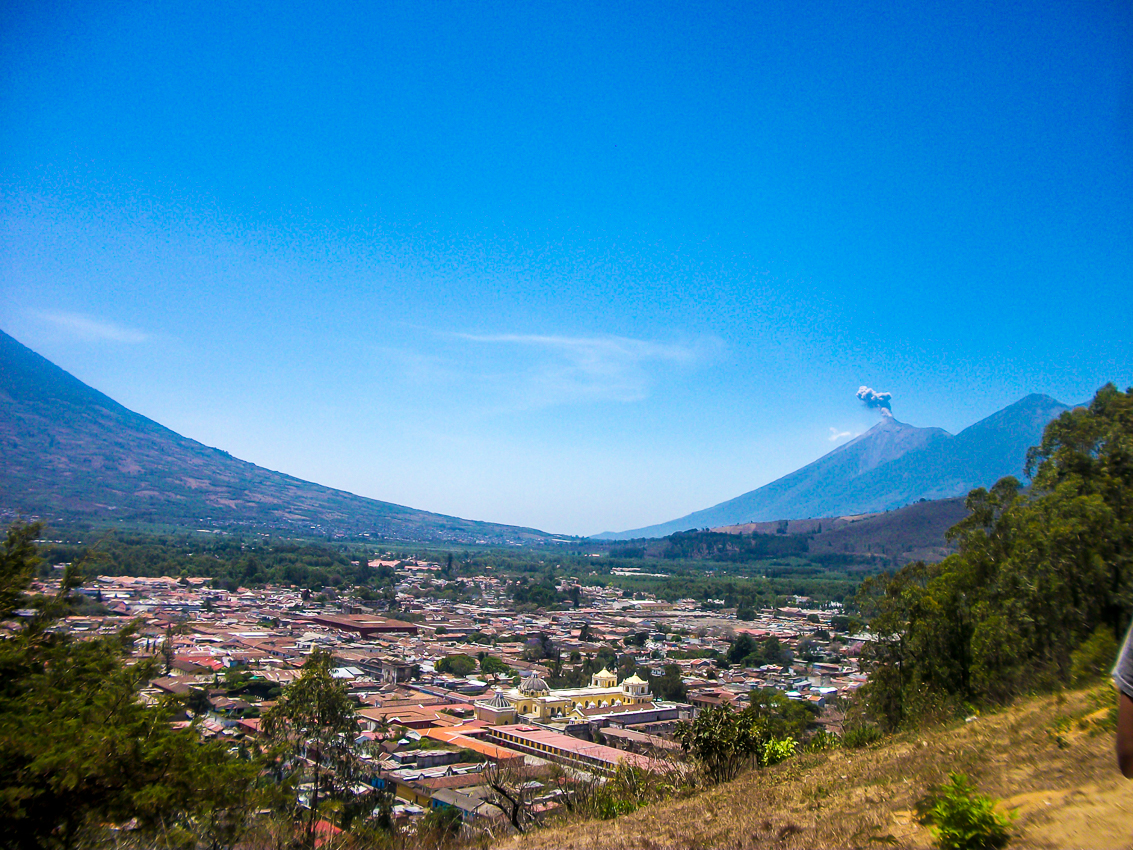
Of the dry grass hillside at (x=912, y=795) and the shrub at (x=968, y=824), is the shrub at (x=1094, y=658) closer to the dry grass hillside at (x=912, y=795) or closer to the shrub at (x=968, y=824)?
the dry grass hillside at (x=912, y=795)

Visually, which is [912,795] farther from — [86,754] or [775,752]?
[86,754]

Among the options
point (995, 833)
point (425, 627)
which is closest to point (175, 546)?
point (425, 627)

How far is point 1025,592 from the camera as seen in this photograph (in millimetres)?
10398

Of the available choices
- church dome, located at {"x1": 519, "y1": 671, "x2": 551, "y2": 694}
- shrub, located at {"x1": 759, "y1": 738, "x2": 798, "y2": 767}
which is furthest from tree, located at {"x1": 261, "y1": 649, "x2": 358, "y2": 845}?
church dome, located at {"x1": 519, "y1": 671, "x2": 551, "y2": 694}

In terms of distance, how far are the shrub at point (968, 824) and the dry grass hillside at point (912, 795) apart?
0.08 meters

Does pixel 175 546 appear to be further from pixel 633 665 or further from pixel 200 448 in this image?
pixel 200 448

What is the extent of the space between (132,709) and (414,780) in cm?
943

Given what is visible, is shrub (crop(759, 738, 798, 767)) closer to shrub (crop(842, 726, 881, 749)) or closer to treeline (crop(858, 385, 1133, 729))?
shrub (crop(842, 726, 881, 749))

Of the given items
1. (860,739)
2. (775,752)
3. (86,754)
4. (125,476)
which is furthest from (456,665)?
(125,476)

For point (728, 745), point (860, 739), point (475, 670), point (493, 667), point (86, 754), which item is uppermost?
point (860, 739)

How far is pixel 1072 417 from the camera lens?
13.3m

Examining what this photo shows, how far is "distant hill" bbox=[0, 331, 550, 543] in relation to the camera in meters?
96.6

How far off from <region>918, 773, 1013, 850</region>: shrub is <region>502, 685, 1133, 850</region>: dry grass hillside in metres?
0.08

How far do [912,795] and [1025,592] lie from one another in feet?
24.8
